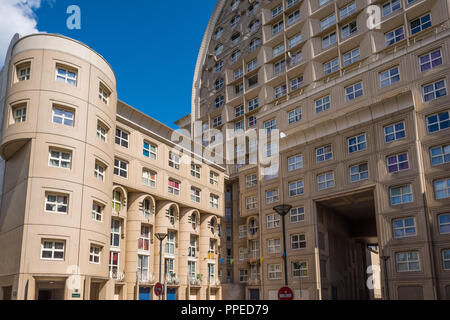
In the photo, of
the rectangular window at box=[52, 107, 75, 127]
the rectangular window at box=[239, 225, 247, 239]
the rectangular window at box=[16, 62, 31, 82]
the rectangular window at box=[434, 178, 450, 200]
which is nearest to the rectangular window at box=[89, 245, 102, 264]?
the rectangular window at box=[52, 107, 75, 127]

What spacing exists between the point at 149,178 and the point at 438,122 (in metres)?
26.0

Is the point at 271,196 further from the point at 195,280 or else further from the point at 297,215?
the point at 195,280

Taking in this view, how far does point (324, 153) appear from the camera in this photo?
4309 cm

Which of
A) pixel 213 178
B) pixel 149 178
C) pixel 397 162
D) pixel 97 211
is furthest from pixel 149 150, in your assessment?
pixel 397 162

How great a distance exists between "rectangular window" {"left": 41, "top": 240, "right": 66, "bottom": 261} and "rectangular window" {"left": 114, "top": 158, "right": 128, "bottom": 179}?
10421 millimetres

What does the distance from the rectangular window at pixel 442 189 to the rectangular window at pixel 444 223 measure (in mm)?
1443

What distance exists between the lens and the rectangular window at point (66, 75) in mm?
32156

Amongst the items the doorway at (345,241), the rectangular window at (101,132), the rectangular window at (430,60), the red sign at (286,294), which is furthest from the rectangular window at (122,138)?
the rectangular window at (430,60)

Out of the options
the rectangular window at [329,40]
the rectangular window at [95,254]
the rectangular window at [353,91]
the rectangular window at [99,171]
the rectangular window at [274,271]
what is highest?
the rectangular window at [329,40]

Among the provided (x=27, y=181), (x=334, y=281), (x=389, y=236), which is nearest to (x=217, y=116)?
(x=334, y=281)

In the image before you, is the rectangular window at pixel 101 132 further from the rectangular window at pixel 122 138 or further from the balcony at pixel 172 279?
the balcony at pixel 172 279

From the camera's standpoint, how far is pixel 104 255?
1283 inches

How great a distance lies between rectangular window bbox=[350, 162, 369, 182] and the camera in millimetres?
39463
